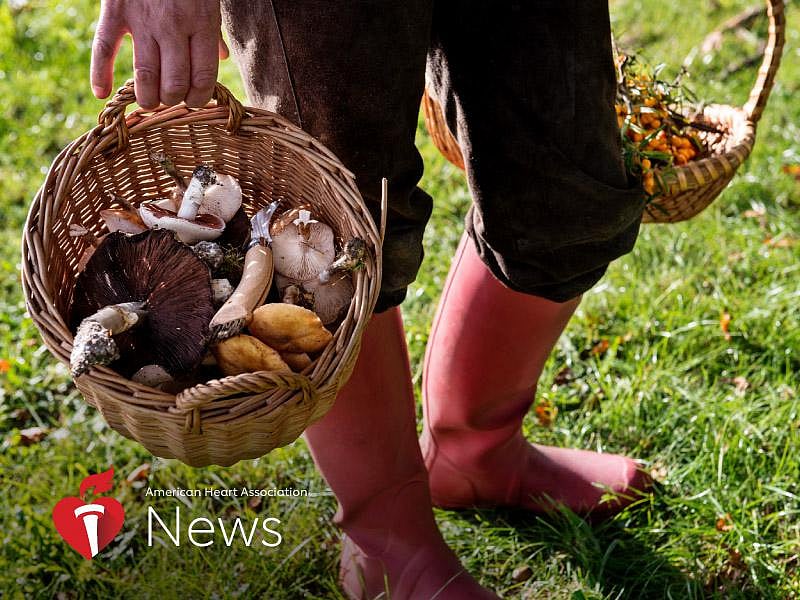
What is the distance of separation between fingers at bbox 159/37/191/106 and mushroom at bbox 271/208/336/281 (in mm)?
260

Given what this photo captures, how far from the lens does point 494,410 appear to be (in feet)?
6.04

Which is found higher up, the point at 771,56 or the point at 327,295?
the point at 771,56

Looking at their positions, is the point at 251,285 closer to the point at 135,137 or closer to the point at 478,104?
the point at 135,137

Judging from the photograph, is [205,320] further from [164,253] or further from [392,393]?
[392,393]

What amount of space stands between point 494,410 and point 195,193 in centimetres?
85

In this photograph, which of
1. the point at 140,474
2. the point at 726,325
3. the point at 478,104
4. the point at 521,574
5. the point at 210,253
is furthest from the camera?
the point at 726,325

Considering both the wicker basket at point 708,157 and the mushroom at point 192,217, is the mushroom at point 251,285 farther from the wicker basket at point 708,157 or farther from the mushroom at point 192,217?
the wicker basket at point 708,157

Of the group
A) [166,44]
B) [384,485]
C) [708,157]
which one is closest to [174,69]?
[166,44]

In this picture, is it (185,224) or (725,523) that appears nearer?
(185,224)

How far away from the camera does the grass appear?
5.87 feet

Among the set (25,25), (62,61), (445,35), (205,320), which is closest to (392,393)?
(205,320)

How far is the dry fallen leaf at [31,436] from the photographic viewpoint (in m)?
2.20

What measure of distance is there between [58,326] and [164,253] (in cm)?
19

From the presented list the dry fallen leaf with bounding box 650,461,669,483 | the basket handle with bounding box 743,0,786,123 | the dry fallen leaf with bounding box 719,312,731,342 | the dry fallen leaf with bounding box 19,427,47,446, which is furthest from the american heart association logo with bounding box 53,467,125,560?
the basket handle with bounding box 743,0,786,123
